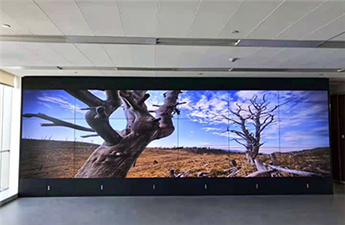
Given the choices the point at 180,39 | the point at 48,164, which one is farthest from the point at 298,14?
the point at 48,164

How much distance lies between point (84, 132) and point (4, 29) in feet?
12.5

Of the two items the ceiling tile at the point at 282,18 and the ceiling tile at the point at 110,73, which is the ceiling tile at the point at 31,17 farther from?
the ceiling tile at the point at 282,18

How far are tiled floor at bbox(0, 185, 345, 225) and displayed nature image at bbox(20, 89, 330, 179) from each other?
71 centimetres

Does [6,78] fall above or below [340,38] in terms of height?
below

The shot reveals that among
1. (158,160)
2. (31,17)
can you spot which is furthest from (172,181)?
(31,17)

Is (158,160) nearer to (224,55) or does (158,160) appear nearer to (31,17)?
(224,55)

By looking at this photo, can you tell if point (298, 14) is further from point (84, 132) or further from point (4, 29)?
point (84, 132)

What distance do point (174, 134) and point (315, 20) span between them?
180 inches

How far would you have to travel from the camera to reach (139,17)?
10.3 feet

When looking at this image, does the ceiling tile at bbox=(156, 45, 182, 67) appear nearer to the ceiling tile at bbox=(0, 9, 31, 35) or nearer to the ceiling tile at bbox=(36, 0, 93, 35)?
the ceiling tile at bbox=(36, 0, 93, 35)

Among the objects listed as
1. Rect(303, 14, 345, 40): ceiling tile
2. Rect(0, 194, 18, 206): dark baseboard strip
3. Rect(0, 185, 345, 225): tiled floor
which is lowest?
Rect(0, 185, 345, 225): tiled floor

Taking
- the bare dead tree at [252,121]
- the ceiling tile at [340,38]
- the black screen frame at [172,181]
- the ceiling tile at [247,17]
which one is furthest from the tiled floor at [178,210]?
the ceiling tile at [247,17]

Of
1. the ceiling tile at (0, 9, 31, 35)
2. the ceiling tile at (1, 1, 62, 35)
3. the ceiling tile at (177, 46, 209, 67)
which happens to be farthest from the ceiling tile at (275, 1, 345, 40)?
the ceiling tile at (0, 9, 31, 35)

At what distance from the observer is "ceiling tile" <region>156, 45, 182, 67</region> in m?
4.36
